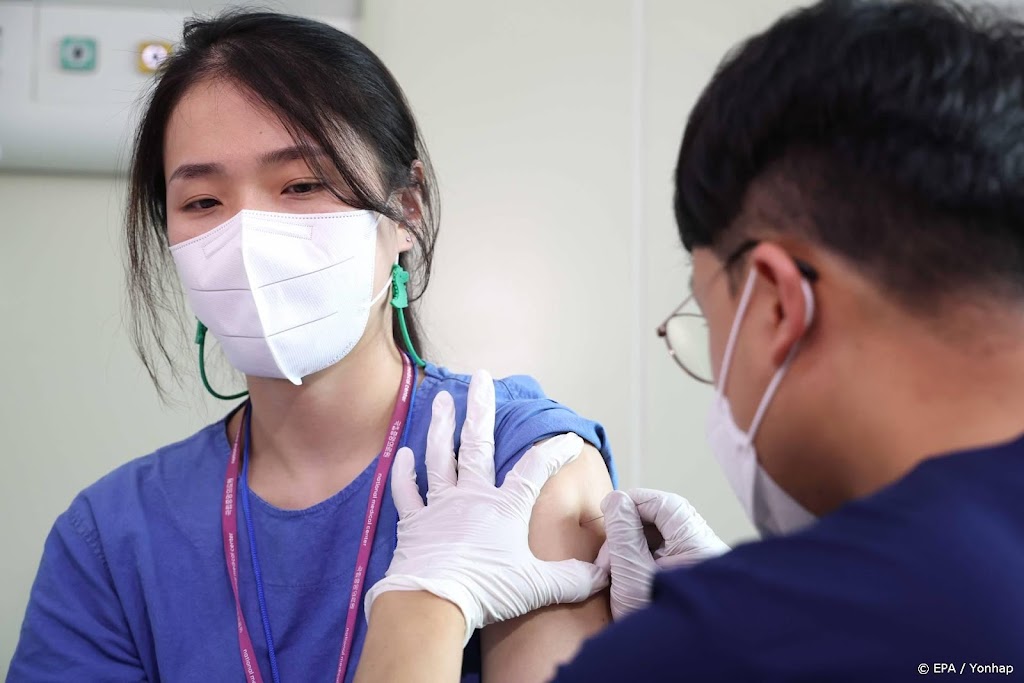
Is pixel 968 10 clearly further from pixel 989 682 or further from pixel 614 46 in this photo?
pixel 614 46

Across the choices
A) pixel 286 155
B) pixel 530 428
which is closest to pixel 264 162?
pixel 286 155

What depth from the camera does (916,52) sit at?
2.59 feet

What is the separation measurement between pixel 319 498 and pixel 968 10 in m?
1.04

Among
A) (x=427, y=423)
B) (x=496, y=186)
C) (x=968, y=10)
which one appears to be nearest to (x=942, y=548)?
(x=968, y=10)

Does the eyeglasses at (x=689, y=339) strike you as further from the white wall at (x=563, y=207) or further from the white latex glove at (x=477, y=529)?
the white wall at (x=563, y=207)

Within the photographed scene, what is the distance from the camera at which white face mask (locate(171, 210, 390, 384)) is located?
1374 mm

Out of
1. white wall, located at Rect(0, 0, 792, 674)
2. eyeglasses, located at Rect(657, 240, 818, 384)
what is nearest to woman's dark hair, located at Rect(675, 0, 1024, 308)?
eyeglasses, located at Rect(657, 240, 818, 384)

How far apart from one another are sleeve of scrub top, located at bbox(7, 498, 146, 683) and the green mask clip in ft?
1.76

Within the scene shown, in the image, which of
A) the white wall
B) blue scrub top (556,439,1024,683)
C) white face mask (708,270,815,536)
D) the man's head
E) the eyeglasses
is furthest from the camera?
the white wall

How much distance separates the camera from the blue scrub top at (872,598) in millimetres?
611

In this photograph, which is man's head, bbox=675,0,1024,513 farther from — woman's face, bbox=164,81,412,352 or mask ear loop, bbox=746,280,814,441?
woman's face, bbox=164,81,412,352

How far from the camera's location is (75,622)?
55.2 inches

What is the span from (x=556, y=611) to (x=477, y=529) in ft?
0.49

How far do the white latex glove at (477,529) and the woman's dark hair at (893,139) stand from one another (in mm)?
554
